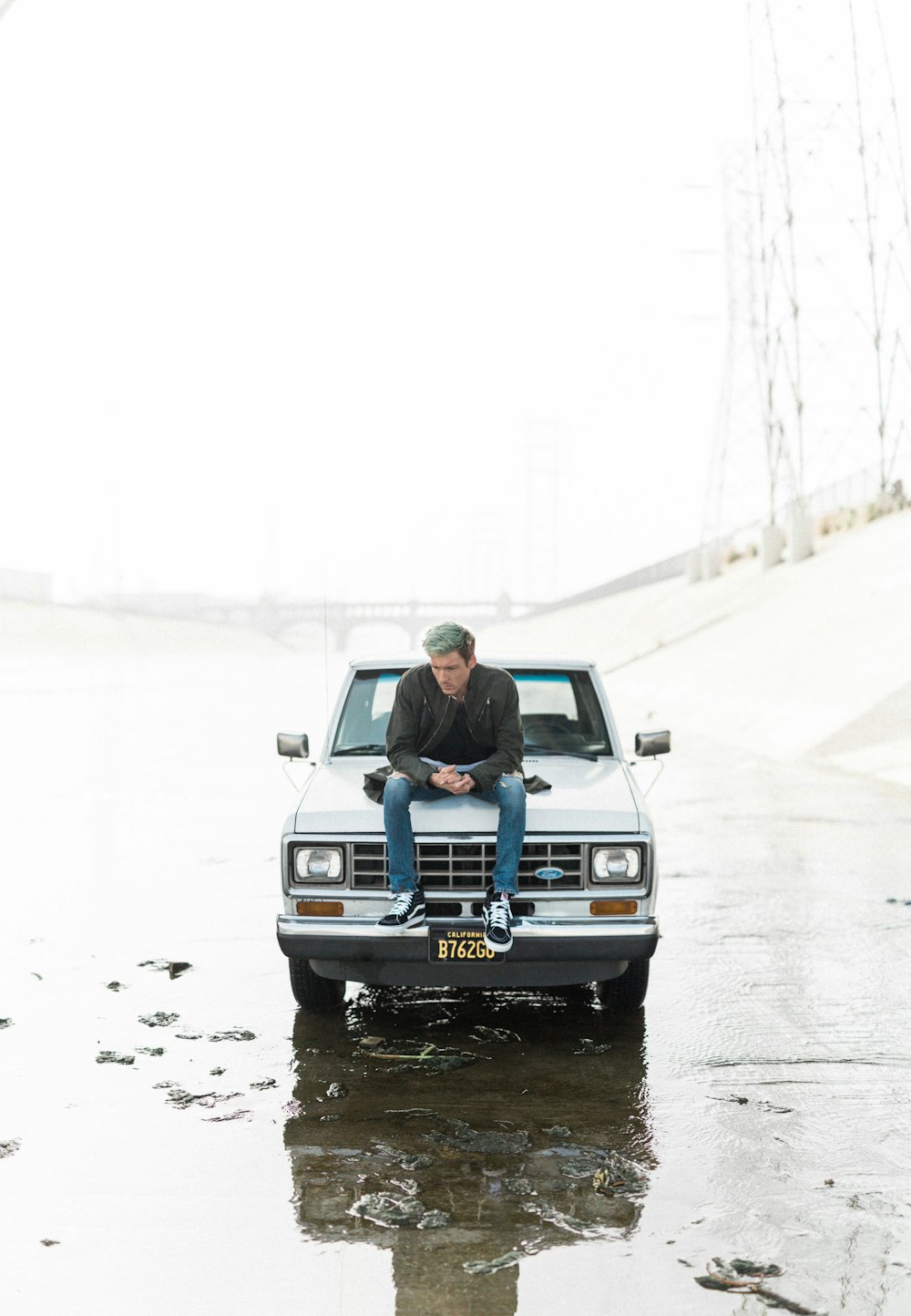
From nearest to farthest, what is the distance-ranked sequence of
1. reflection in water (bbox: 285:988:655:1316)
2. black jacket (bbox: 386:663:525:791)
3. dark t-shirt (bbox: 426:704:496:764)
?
reflection in water (bbox: 285:988:655:1316)
black jacket (bbox: 386:663:525:791)
dark t-shirt (bbox: 426:704:496:764)

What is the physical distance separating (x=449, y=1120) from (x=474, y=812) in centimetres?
131

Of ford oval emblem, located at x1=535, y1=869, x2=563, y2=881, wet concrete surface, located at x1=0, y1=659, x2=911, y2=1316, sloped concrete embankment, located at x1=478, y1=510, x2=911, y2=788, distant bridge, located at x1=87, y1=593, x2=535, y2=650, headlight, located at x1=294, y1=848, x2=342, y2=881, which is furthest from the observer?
distant bridge, located at x1=87, y1=593, x2=535, y2=650

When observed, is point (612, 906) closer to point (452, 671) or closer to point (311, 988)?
point (452, 671)

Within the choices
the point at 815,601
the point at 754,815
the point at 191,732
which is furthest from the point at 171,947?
the point at 815,601

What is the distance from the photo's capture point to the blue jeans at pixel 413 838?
524 centimetres

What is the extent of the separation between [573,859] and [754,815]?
295 inches

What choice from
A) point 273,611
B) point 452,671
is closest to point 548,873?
point 452,671

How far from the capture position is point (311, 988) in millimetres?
5840

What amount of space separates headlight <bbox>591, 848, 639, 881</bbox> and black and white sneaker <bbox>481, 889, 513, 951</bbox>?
0.42 metres

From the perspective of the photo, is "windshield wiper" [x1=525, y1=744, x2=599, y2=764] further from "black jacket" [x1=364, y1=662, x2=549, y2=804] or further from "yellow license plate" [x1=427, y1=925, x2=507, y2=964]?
"yellow license plate" [x1=427, y1=925, x2=507, y2=964]

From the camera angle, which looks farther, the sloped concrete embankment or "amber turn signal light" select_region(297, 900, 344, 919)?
the sloped concrete embankment

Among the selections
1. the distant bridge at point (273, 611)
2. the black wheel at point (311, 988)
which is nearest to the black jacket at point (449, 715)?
the black wheel at point (311, 988)

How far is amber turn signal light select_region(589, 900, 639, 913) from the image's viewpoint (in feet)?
17.6

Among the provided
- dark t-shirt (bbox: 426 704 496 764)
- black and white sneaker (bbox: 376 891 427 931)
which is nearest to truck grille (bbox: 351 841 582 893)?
black and white sneaker (bbox: 376 891 427 931)
